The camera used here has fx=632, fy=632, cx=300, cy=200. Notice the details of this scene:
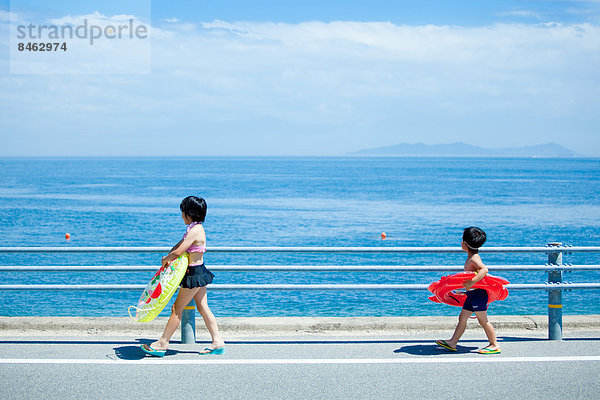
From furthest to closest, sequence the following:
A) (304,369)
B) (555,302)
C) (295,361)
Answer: (555,302)
(295,361)
(304,369)

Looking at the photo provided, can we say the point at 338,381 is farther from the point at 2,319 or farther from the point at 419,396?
the point at 2,319

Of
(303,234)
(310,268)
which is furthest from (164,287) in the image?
(303,234)

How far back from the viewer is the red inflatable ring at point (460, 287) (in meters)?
6.18

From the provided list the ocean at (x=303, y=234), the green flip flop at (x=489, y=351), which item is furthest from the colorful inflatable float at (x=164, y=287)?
the ocean at (x=303, y=234)

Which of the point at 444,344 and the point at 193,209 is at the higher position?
the point at 193,209

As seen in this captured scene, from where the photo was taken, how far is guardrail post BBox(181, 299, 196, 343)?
261 inches

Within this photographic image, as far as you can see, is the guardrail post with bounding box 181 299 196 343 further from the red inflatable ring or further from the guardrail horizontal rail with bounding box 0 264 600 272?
the red inflatable ring

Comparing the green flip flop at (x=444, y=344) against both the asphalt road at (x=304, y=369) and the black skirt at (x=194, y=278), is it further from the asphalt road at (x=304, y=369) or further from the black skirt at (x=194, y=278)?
the black skirt at (x=194, y=278)

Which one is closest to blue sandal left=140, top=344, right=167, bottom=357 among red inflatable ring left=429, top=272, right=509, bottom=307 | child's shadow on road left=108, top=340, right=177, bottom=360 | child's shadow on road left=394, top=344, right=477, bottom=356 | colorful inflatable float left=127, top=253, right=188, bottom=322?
child's shadow on road left=108, top=340, right=177, bottom=360

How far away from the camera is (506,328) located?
752 cm

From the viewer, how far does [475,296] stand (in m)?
6.23

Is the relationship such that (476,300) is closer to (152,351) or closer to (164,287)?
(164,287)

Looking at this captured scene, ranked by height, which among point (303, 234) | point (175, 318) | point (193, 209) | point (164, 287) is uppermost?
point (193, 209)

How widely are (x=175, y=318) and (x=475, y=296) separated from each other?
2946mm
